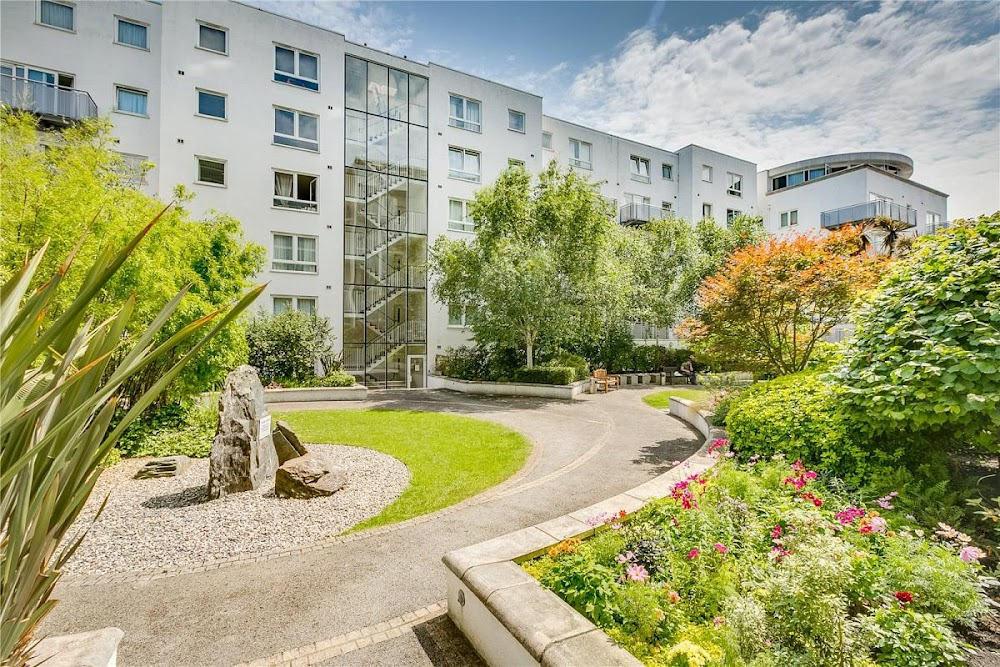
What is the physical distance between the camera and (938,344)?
15.9 ft

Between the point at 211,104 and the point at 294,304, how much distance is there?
9487mm

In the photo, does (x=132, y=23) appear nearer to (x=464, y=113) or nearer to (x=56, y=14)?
(x=56, y=14)

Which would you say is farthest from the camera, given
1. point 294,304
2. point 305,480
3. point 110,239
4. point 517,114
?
point 517,114

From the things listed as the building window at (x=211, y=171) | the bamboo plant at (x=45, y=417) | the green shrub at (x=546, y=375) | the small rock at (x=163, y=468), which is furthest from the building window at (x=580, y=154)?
the bamboo plant at (x=45, y=417)

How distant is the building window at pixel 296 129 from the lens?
21500 millimetres

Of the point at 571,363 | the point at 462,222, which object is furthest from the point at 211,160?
the point at 571,363

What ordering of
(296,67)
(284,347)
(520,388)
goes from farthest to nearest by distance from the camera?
(296,67) → (520,388) → (284,347)

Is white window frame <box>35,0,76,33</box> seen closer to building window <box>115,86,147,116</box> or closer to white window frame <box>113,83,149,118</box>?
white window frame <box>113,83,149,118</box>

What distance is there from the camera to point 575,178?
19.7 meters

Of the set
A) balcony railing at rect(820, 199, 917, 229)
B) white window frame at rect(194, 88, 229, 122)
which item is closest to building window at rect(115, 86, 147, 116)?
white window frame at rect(194, 88, 229, 122)

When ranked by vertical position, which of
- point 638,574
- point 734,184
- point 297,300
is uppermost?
point 734,184

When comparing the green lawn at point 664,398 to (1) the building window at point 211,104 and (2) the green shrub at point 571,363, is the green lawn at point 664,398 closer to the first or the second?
(2) the green shrub at point 571,363

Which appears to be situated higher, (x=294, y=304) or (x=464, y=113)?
(x=464, y=113)

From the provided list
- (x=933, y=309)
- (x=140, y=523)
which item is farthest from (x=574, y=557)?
(x=140, y=523)
